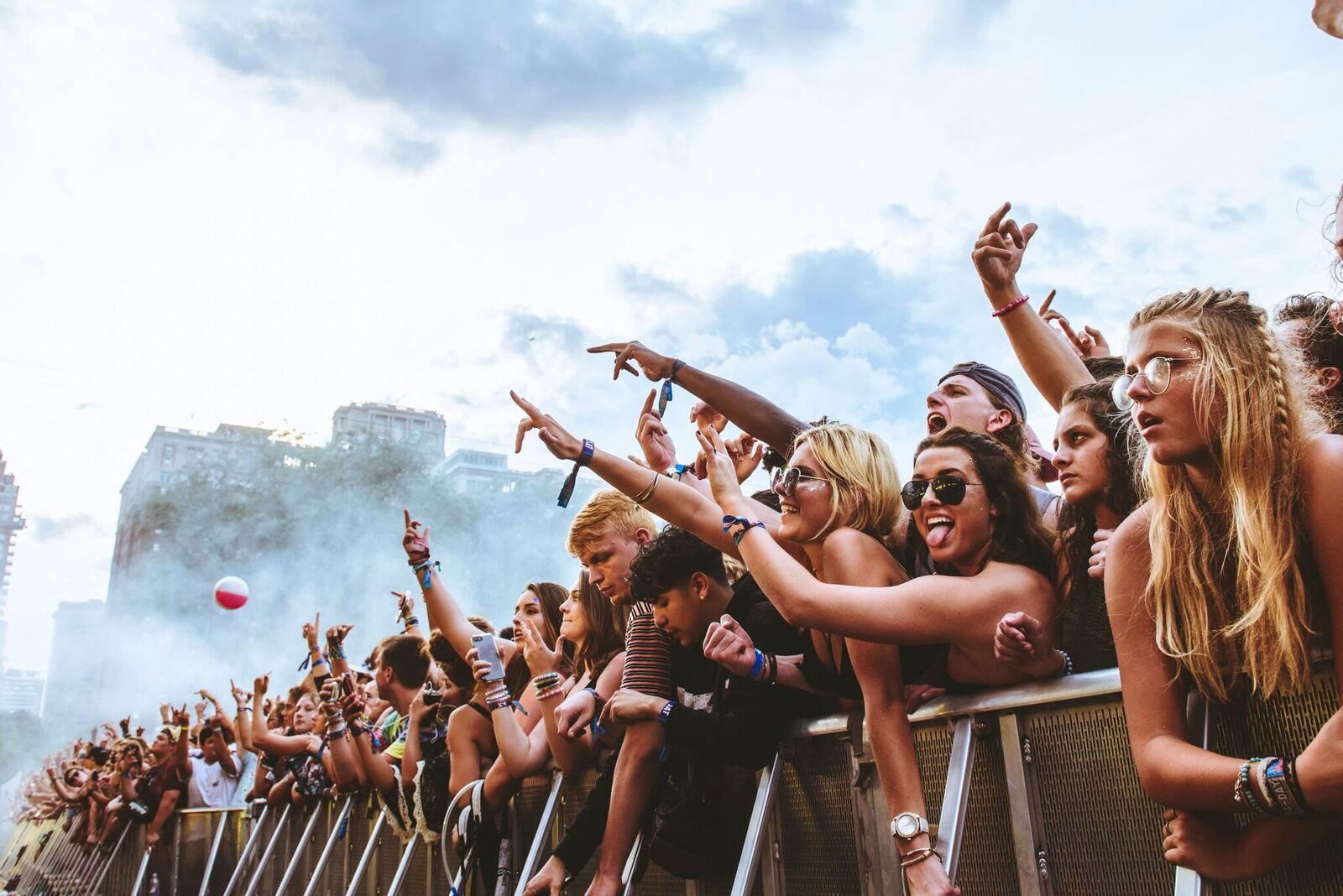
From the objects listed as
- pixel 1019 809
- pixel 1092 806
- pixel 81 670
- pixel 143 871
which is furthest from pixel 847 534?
pixel 81 670

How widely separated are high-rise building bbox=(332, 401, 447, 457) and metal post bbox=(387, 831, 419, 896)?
34051 millimetres

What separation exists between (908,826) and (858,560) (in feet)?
2.26

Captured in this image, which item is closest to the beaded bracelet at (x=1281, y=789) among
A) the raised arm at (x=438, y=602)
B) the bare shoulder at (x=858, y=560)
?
the bare shoulder at (x=858, y=560)

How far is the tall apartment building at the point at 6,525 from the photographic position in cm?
4159

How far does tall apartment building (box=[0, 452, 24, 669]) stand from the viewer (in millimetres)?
41594

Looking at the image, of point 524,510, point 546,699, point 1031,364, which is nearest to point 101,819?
point 546,699

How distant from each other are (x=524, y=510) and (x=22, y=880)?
20664mm

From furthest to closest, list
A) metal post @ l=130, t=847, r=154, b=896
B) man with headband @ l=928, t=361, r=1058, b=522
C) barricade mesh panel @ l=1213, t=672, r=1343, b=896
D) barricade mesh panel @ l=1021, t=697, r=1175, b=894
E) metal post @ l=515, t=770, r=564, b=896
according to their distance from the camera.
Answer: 1. metal post @ l=130, t=847, r=154, b=896
2. metal post @ l=515, t=770, r=564, b=896
3. man with headband @ l=928, t=361, r=1058, b=522
4. barricade mesh panel @ l=1021, t=697, r=1175, b=894
5. barricade mesh panel @ l=1213, t=672, r=1343, b=896

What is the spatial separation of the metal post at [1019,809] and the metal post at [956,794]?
10cm

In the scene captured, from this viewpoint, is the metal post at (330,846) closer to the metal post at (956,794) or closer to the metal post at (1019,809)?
the metal post at (956,794)

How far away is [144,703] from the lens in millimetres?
32438

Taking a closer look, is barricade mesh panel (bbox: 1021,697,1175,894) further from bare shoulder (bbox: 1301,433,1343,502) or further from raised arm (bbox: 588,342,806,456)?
raised arm (bbox: 588,342,806,456)

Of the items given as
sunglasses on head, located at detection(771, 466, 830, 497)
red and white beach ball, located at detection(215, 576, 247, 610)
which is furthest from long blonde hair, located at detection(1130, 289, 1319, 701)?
red and white beach ball, located at detection(215, 576, 247, 610)

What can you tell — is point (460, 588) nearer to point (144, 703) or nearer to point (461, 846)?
point (144, 703)
